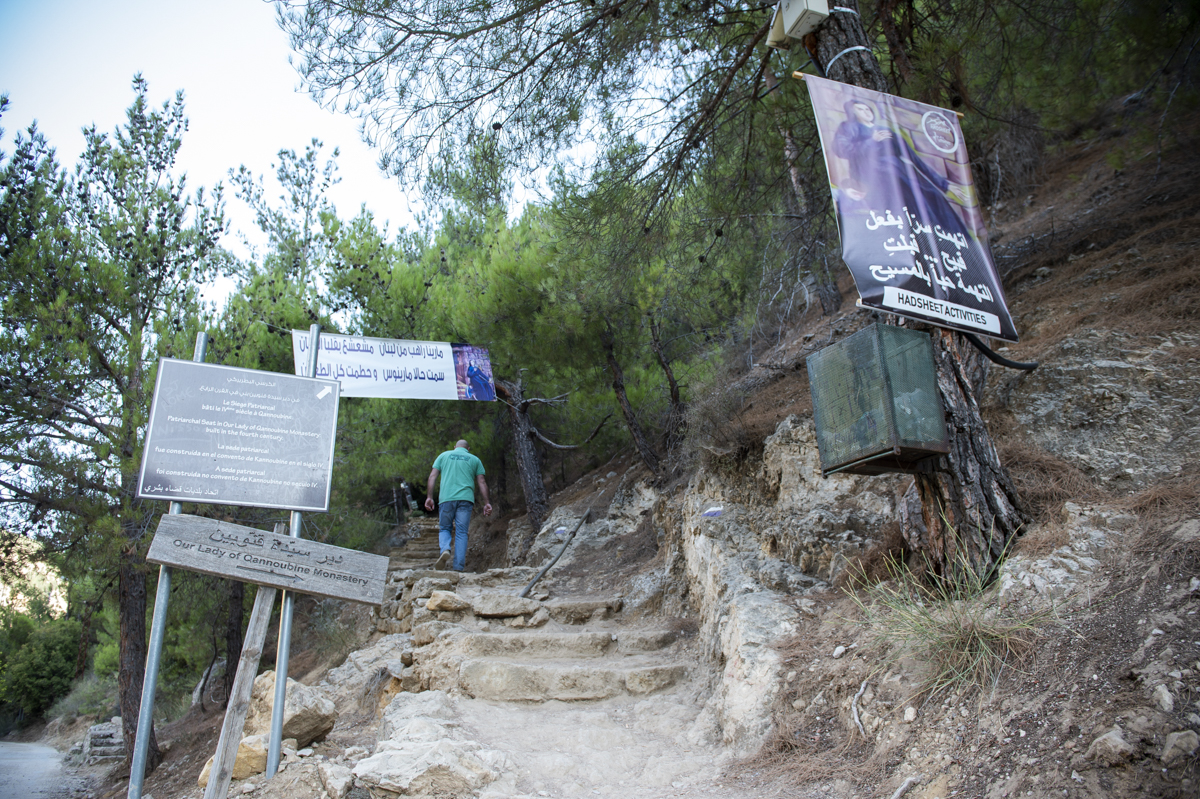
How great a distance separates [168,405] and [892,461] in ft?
12.9

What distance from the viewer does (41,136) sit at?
22.6ft

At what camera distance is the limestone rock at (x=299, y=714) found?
428 centimetres

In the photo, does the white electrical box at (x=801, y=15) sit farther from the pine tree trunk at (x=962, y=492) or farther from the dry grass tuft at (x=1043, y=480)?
the dry grass tuft at (x=1043, y=480)

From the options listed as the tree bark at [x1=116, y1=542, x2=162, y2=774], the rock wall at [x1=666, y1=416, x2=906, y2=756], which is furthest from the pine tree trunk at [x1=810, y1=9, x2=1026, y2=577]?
the tree bark at [x1=116, y1=542, x2=162, y2=774]

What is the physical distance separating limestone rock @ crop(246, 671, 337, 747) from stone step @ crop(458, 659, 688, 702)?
93cm

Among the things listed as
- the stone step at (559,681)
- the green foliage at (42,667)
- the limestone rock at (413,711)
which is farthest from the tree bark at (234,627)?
the green foliage at (42,667)

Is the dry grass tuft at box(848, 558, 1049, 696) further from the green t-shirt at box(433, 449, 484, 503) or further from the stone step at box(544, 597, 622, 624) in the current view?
the green t-shirt at box(433, 449, 484, 503)

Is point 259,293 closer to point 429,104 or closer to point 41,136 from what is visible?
point 41,136

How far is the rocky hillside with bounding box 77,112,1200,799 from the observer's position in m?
2.58

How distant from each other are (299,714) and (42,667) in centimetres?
2178

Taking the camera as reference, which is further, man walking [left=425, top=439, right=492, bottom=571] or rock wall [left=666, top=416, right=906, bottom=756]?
man walking [left=425, top=439, right=492, bottom=571]

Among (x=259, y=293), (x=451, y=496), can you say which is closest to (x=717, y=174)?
(x=451, y=496)

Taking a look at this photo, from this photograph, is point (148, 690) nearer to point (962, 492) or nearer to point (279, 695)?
point (279, 695)

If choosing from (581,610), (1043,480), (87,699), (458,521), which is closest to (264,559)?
(581,610)
